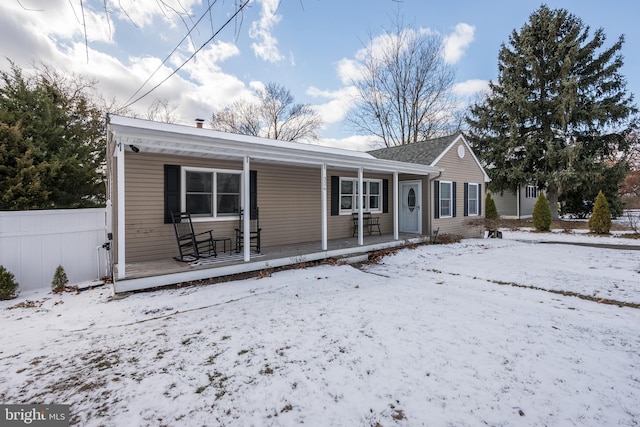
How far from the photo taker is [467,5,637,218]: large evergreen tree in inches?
626

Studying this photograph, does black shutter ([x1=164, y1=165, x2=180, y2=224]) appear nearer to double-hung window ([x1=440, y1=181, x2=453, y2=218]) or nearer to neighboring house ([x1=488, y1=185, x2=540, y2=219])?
double-hung window ([x1=440, y1=181, x2=453, y2=218])

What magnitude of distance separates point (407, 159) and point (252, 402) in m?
10.7

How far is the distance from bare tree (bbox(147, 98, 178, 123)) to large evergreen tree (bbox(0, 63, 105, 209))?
25.3ft

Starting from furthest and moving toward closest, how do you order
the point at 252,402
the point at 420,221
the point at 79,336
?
1. the point at 420,221
2. the point at 79,336
3. the point at 252,402

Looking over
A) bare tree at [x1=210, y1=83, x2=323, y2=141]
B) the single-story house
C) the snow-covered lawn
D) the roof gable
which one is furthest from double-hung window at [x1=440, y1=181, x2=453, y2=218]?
→ bare tree at [x1=210, y1=83, x2=323, y2=141]

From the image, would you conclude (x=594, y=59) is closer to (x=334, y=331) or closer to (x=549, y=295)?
(x=549, y=295)

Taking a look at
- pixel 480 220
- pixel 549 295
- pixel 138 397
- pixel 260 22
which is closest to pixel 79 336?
pixel 138 397

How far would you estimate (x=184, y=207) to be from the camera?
636 centimetres

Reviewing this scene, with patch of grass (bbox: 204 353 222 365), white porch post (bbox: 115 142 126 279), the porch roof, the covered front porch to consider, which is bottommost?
patch of grass (bbox: 204 353 222 365)

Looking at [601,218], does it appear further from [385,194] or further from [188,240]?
[188,240]

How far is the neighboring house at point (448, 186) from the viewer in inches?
410

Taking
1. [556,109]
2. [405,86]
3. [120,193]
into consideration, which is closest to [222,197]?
[120,193]

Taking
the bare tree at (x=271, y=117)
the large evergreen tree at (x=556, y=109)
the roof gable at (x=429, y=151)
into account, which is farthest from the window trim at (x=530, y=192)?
the bare tree at (x=271, y=117)

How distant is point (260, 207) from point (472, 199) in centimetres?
917
